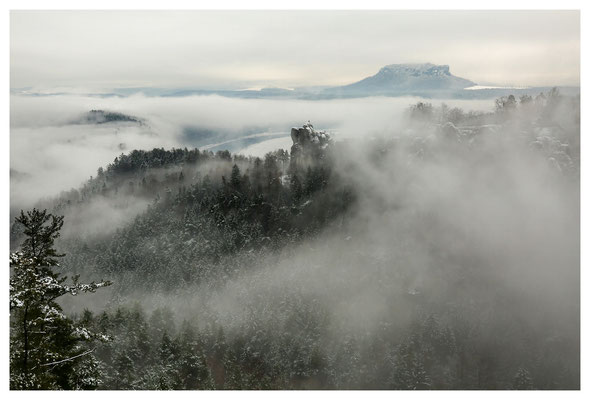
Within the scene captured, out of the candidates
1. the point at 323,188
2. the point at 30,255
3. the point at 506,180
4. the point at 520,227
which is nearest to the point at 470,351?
the point at 520,227

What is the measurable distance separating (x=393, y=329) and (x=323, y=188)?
6167 centimetres

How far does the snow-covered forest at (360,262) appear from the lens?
8675 centimetres

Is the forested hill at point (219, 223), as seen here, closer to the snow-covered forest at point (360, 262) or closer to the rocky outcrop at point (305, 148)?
the rocky outcrop at point (305, 148)

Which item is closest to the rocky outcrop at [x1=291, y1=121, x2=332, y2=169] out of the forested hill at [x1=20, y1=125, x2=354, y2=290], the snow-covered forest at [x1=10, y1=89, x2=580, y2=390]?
the forested hill at [x1=20, y1=125, x2=354, y2=290]

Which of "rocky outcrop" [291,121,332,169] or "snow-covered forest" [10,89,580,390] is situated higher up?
"rocky outcrop" [291,121,332,169]

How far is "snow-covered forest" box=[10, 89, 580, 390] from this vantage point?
86.8 metres

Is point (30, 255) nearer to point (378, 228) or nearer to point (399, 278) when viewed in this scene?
point (399, 278)

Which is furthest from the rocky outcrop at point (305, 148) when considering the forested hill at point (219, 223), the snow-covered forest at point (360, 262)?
the snow-covered forest at point (360, 262)

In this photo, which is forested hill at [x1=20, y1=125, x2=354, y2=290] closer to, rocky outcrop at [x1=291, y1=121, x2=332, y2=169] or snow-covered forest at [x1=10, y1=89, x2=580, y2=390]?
rocky outcrop at [x1=291, y1=121, x2=332, y2=169]

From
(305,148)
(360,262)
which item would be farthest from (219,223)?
(360,262)

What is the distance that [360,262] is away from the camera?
408 ft

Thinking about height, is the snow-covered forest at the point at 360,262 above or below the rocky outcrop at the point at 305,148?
below

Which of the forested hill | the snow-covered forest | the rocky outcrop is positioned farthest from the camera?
the rocky outcrop
